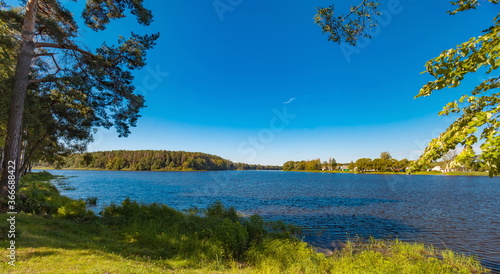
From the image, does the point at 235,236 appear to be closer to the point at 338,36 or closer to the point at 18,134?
the point at 338,36

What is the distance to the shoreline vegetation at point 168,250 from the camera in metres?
7.74

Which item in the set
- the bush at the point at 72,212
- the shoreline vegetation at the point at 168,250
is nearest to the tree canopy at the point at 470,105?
the shoreline vegetation at the point at 168,250

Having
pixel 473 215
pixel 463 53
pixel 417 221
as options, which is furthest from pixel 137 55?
pixel 473 215

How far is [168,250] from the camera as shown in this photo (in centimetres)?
1046

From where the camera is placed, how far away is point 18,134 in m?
12.5

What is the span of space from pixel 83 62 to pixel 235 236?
545 inches

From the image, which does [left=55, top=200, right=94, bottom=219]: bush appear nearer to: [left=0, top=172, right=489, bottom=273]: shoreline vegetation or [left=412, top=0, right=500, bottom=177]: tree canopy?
[left=0, top=172, right=489, bottom=273]: shoreline vegetation

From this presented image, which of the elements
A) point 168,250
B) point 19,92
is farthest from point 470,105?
point 19,92

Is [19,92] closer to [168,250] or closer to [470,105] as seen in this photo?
[168,250]

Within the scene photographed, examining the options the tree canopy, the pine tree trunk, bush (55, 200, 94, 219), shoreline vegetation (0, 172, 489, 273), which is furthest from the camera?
bush (55, 200, 94, 219)

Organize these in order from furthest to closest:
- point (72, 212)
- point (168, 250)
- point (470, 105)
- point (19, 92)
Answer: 1. point (72, 212)
2. point (19, 92)
3. point (168, 250)
4. point (470, 105)

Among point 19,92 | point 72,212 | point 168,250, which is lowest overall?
point 168,250

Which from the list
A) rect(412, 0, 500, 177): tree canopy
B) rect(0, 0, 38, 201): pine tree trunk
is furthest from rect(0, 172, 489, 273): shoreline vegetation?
rect(412, 0, 500, 177): tree canopy

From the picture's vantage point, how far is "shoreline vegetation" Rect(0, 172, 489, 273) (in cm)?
774
